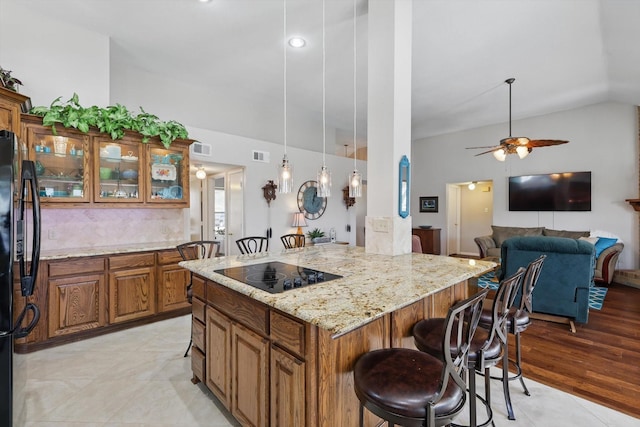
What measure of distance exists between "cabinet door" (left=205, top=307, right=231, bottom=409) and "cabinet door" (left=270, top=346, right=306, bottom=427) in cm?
48

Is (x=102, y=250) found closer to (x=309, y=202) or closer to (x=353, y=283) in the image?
(x=353, y=283)

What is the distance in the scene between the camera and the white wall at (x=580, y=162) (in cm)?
560

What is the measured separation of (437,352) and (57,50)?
182 inches

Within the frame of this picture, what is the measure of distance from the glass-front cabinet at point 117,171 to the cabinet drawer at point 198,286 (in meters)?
1.91

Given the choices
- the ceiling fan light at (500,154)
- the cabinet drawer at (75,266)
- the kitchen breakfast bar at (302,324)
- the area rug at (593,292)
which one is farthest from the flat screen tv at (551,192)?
the cabinet drawer at (75,266)

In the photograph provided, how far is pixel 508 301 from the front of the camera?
1645mm

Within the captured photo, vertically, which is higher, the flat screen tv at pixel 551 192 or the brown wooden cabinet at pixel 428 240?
the flat screen tv at pixel 551 192

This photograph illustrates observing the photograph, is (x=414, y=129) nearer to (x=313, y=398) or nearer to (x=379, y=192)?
(x=379, y=192)

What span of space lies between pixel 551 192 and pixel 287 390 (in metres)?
7.32

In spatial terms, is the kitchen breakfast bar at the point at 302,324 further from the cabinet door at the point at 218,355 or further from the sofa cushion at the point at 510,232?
the sofa cushion at the point at 510,232

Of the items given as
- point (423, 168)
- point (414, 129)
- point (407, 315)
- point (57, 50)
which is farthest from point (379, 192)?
point (423, 168)

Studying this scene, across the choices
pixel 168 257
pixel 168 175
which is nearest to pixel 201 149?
pixel 168 175

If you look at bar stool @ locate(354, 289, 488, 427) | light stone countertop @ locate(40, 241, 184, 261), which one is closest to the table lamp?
light stone countertop @ locate(40, 241, 184, 261)

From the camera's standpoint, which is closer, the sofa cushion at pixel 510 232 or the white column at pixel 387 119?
the white column at pixel 387 119
